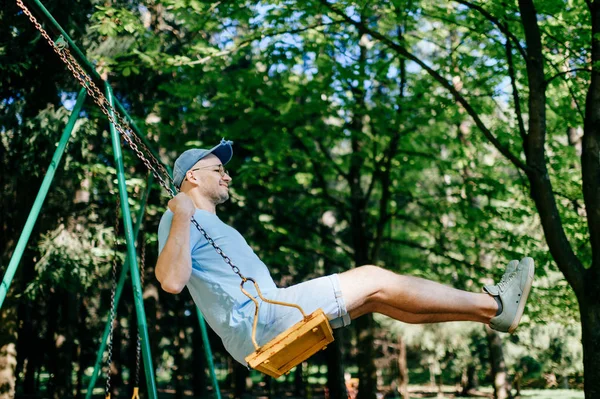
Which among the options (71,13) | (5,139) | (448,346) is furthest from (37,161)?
(448,346)

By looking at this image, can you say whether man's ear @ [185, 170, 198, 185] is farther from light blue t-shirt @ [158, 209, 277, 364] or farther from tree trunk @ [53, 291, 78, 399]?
tree trunk @ [53, 291, 78, 399]

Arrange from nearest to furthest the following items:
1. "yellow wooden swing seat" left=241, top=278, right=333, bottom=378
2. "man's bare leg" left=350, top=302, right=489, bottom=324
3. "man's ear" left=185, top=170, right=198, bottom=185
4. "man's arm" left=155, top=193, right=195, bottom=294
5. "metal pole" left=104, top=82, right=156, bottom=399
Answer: "yellow wooden swing seat" left=241, top=278, right=333, bottom=378 < "man's arm" left=155, top=193, right=195, bottom=294 < "man's bare leg" left=350, top=302, right=489, bottom=324 < "man's ear" left=185, top=170, right=198, bottom=185 < "metal pole" left=104, top=82, right=156, bottom=399

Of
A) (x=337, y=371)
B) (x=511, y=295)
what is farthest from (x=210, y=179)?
(x=337, y=371)

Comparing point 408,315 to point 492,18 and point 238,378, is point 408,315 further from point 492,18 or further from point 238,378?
point 238,378

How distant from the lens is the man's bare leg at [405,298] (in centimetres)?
321

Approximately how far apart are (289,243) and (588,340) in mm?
6446

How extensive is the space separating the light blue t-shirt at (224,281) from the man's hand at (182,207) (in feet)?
0.49

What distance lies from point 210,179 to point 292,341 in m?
1.24

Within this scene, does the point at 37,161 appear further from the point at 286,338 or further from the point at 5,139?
A: the point at 286,338

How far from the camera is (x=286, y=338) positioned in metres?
2.99

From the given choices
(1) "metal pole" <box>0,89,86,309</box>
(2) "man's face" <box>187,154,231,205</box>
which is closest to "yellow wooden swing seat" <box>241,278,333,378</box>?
(2) "man's face" <box>187,154,231,205</box>

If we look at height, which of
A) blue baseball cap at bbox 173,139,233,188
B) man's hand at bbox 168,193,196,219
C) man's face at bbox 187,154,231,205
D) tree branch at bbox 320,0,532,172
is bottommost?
man's hand at bbox 168,193,196,219

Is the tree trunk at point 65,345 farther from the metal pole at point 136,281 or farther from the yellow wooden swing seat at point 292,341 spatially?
the yellow wooden swing seat at point 292,341

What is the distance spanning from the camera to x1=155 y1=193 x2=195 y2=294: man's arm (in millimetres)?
3061
